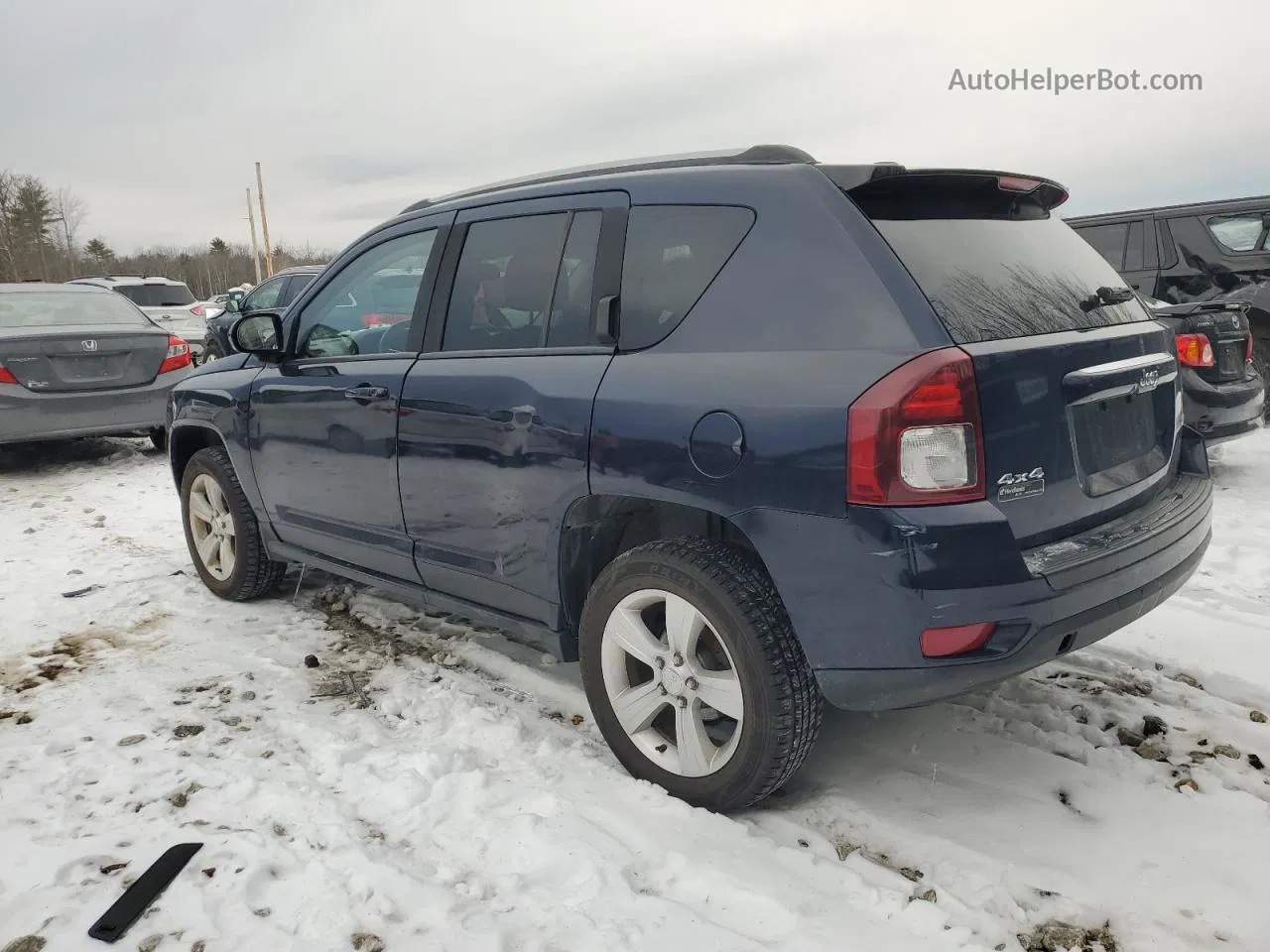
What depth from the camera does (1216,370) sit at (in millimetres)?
5961

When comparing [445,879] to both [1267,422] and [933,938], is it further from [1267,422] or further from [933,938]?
[1267,422]

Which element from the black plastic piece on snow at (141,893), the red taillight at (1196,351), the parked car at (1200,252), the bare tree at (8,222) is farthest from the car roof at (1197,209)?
the bare tree at (8,222)

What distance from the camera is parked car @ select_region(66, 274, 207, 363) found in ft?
55.9

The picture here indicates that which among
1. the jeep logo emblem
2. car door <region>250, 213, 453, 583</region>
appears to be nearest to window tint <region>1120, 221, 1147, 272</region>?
the jeep logo emblem

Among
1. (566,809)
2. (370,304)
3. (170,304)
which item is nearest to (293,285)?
(170,304)

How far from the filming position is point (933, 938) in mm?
2139

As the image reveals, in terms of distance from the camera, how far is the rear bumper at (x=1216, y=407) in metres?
5.84

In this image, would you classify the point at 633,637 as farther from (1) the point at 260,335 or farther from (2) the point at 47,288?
(2) the point at 47,288

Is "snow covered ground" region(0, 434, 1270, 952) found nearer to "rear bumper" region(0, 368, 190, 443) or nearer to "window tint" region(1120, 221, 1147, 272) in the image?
"rear bumper" region(0, 368, 190, 443)

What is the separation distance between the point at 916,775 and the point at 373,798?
1680 millimetres

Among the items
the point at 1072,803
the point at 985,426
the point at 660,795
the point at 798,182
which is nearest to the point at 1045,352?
the point at 985,426

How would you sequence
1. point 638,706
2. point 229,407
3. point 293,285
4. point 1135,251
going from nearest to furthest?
1. point 638,706
2. point 229,407
3. point 1135,251
4. point 293,285

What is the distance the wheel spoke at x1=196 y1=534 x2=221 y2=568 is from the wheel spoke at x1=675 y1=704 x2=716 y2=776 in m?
3.18

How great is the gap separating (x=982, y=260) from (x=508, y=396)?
4.91 feet
